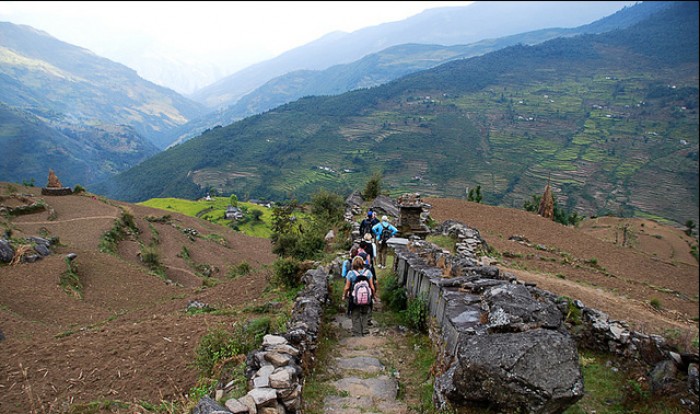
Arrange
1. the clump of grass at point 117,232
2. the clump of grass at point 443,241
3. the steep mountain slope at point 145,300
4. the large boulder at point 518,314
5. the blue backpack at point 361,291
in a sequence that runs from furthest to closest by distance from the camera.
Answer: the clump of grass at point 117,232 → the clump of grass at point 443,241 → the blue backpack at point 361,291 → the steep mountain slope at point 145,300 → the large boulder at point 518,314

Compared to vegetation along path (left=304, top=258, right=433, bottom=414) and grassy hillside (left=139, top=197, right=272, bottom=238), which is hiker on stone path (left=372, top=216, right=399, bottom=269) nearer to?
vegetation along path (left=304, top=258, right=433, bottom=414)

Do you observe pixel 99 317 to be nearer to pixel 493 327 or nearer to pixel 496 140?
pixel 493 327

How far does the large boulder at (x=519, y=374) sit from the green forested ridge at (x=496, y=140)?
80675mm

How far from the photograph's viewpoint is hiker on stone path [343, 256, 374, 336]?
25.2 feet

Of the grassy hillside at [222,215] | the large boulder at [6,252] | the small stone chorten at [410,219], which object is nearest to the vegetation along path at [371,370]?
the small stone chorten at [410,219]

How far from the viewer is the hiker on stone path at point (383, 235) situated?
40.5 feet

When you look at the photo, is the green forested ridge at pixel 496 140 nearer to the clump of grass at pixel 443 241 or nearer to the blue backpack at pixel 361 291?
the clump of grass at pixel 443 241

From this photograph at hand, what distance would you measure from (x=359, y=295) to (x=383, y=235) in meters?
5.01

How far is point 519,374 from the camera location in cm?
438

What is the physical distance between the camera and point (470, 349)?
4.82 m

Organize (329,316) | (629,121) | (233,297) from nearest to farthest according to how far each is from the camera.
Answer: (329,316), (233,297), (629,121)

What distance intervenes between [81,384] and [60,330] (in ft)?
16.6

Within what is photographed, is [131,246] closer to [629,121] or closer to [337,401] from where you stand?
[337,401]

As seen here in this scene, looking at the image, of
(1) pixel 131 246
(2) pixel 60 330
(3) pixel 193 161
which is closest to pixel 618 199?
(1) pixel 131 246
